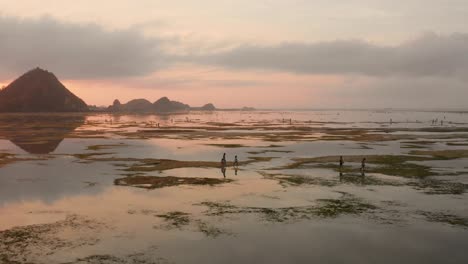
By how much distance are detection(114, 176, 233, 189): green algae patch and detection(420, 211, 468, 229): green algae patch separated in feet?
60.1

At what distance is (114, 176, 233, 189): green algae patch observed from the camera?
1494 inches

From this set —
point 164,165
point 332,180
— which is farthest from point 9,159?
point 332,180

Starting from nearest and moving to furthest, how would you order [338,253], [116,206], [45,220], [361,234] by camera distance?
[338,253] < [361,234] < [45,220] < [116,206]

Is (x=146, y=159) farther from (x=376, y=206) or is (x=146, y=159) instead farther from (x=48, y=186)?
(x=376, y=206)

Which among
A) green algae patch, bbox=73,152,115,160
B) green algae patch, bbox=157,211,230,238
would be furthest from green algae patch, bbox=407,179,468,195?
green algae patch, bbox=73,152,115,160

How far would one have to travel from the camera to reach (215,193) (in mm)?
34469

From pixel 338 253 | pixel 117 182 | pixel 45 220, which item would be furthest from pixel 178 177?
pixel 338 253

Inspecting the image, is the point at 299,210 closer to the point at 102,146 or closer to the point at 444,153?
the point at 444,153

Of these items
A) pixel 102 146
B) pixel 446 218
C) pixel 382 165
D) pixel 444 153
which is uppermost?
pixel 102 146

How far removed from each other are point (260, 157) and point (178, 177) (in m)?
18.7

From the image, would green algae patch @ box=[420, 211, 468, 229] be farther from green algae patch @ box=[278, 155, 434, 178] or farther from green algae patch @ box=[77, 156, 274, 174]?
green algae patch @ box=[77, 156, 274, 174]

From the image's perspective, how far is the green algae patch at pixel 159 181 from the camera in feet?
124

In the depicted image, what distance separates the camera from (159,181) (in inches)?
1566

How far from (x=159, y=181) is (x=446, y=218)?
2471cm
